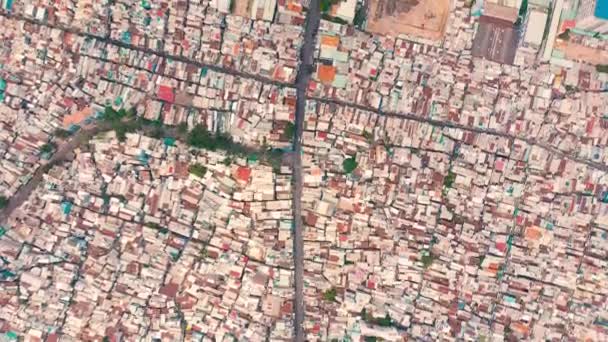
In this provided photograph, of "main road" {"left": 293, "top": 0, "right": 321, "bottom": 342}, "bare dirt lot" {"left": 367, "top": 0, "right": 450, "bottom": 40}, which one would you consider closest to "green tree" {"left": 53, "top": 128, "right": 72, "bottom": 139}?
"main road" {"left": 293, "top": 0, "right": 321, "bottom": 342}

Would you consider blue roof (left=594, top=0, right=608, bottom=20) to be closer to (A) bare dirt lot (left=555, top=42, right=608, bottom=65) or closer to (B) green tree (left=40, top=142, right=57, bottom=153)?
(A) bare dirt lot (left=555, top=42, right=608, bottom=65)

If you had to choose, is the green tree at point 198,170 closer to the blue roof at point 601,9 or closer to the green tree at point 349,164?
the green tree at point 349,164

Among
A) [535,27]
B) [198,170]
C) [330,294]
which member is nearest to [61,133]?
[198,170]

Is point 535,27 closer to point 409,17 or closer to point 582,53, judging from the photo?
point 582,53

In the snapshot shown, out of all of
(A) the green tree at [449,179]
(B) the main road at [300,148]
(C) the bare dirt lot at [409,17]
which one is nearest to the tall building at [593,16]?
(C) the bare dirt lot at [409,17]

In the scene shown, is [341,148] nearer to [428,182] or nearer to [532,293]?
[428,182]

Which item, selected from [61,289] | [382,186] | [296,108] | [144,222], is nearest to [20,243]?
[61,289]
